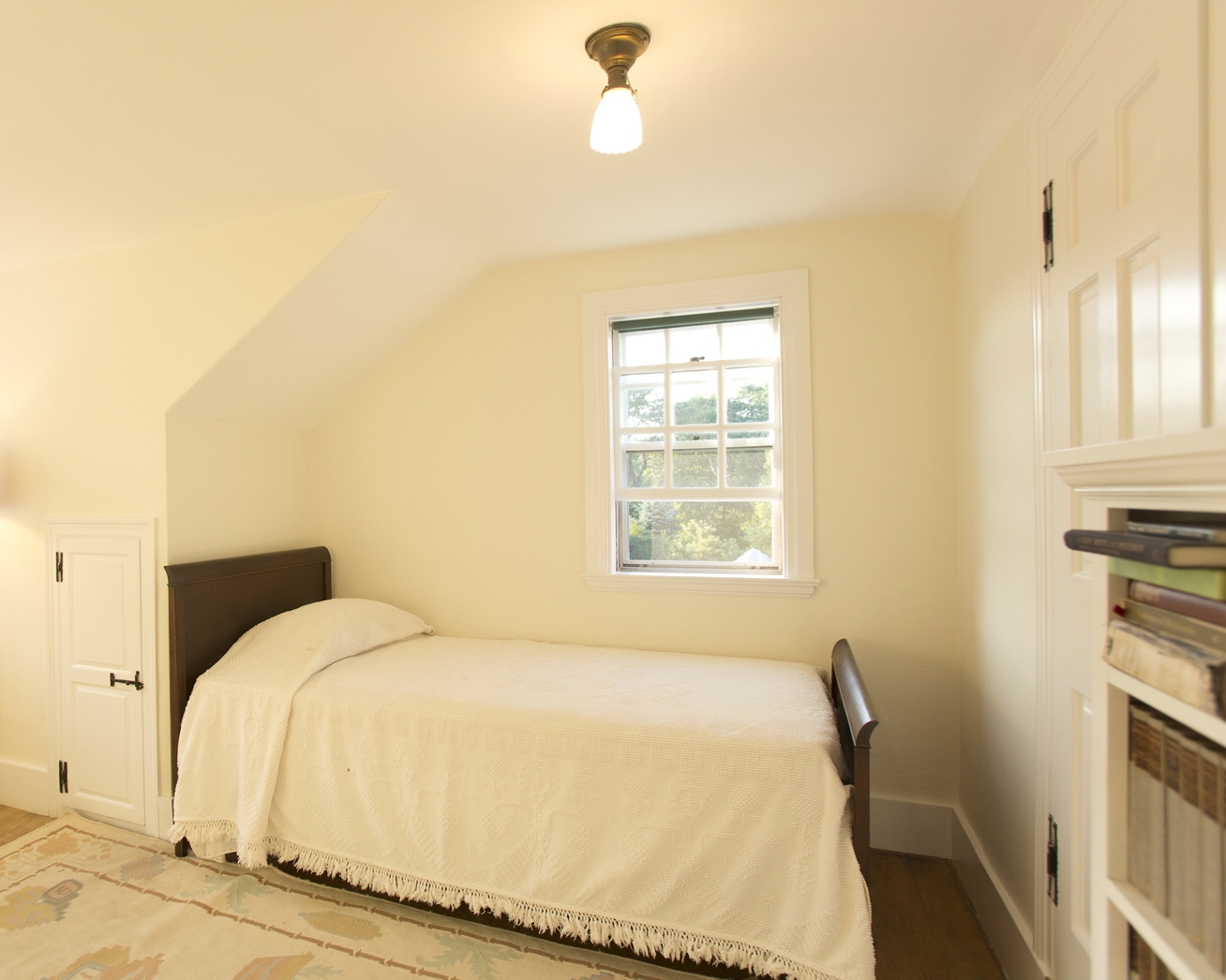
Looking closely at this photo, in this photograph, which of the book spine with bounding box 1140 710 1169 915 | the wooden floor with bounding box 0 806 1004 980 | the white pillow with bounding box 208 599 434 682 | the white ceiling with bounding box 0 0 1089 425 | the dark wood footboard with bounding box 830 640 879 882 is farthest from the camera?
the white pillow with bounding box 208 599 434 682

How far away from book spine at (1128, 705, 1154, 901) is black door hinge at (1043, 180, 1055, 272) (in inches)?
48.6

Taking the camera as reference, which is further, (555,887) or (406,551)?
(406,551)

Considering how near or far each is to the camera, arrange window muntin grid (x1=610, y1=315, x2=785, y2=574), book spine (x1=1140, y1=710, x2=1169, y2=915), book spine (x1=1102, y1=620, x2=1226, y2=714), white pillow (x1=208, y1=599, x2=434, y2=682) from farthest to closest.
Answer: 1. window muntin grid (x1=610, y1=315, x2=785, y2=574)
2. white pillow (x1=208, y1=599, x2=434, y2=682)
3. book spine (x1=1140, y1=710, x2=1169, y2=915)
4. book spine (x1=1102, y1=620, x2=1226, y2=714)

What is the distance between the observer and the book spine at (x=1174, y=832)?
2.33 ft

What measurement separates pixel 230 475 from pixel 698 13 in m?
2.61

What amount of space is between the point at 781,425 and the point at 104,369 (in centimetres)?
297

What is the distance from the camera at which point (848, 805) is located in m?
1.63

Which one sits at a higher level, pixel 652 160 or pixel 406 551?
pixel 652 160

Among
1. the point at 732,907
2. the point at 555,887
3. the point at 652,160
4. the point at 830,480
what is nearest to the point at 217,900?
the point at 555,887

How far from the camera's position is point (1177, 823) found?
2.35 ft

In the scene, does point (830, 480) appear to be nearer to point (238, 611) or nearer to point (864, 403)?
point (864, 403)

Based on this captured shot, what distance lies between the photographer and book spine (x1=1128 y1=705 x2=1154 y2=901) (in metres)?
0.77

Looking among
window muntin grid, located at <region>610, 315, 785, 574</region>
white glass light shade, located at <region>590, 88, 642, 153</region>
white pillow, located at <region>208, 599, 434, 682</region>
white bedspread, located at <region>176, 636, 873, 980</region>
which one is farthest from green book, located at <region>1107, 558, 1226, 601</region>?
white pillow, located at <region>208, 599, 434, 682</region>

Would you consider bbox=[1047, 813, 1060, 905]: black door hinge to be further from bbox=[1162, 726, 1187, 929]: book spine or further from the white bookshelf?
bbox=[1162, 726, 1187, 929]: book spine
